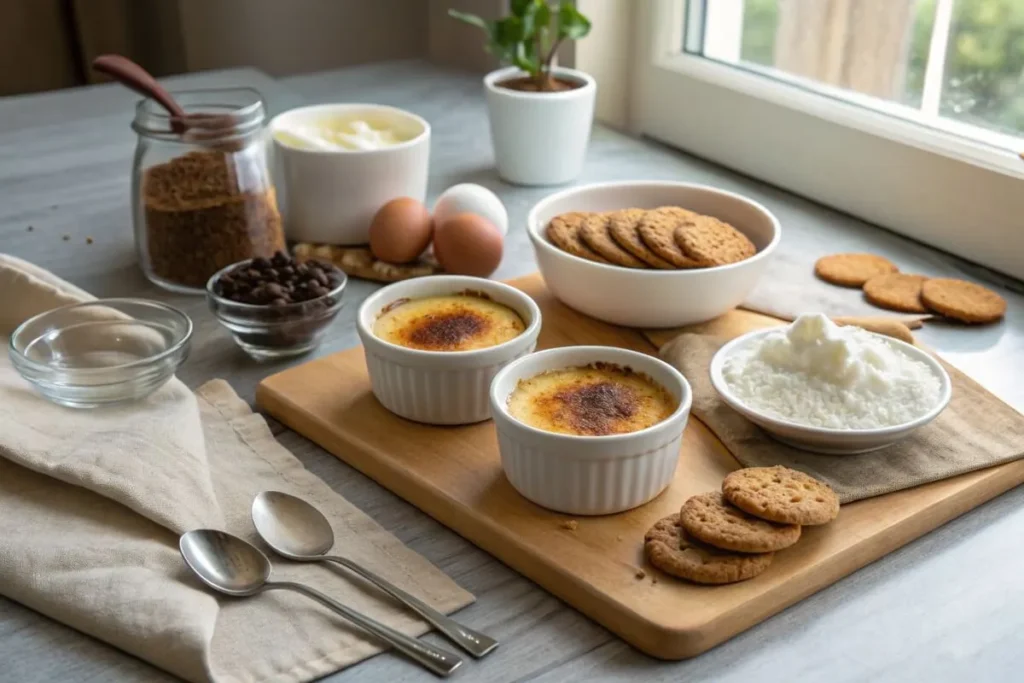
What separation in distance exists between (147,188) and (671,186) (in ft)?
2.01

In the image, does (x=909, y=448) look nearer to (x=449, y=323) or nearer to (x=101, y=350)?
(x=449, y=323)

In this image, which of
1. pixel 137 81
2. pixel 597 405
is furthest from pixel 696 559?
pixel 137 81

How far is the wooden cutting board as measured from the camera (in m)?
0.83

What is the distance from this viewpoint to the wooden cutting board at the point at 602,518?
83 centimetres

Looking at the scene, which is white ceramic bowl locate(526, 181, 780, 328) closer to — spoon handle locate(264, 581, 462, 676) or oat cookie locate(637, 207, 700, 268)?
oat cookie locate(637, 207, 700, 268)

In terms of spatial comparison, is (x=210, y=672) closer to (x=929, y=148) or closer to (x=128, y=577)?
(x=128, y=577)

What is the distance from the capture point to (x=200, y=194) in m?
1.31

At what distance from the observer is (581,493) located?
92 cm

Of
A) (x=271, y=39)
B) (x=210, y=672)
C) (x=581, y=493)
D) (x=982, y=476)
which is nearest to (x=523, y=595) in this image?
(x=581, y=493)

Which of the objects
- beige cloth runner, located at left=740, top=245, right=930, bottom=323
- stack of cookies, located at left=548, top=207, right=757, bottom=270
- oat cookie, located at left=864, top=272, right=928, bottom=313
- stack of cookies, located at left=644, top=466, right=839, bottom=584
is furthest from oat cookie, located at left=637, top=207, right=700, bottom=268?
stack of cookies, located at left=644, top=466, right=839, bottom=584

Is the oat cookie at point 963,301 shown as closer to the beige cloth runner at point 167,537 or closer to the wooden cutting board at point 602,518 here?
the wooden cutting board at point 602,518

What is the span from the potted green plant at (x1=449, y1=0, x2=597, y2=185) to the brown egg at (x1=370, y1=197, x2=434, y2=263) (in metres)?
0.30

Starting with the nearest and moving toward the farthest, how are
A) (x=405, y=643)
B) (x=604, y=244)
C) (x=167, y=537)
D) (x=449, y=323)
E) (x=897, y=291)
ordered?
1. (x=405, y=643)
2. (x=167, y=537)
3. (x=449, y=323)
4. (x=604, y=244)
5. (x=897, y=291)

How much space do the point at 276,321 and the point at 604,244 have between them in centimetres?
35
